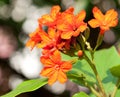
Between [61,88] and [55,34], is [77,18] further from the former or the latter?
[61,88]

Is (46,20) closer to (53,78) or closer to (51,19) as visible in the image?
(51,19)

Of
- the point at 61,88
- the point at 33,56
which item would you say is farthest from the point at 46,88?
the point at 33,56

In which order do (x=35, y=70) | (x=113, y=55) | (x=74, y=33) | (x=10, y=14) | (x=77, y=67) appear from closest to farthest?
(x=74, y=33) → (x=77, y=67) → (x=113, y=55) → (x=10, y=14) → (x=35, y=70)

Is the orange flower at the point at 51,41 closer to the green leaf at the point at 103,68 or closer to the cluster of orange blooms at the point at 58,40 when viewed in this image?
the cluster of orange blooms at the point at 58,40

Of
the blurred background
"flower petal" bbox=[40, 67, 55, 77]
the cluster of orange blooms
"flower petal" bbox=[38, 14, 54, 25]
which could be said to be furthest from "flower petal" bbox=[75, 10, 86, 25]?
the blurred background

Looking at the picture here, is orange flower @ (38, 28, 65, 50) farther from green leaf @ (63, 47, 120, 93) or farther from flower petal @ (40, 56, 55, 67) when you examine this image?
green leaf @ (63, 47, 120, 93)

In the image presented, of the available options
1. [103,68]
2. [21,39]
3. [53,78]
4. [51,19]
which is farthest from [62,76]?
[21,39]

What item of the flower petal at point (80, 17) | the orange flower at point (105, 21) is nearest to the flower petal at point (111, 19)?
the orange flower at point (105, 21)
